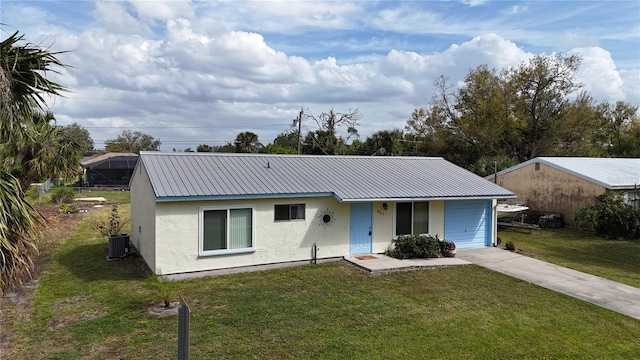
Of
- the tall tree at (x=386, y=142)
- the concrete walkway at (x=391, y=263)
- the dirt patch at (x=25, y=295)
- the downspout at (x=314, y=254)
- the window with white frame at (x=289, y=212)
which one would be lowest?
the dirt patch at (x=25, y=295)

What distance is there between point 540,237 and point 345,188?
11.5 m

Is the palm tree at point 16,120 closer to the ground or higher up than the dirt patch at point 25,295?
higher up

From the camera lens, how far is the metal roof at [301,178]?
13102mm

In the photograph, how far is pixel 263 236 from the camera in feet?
44.4

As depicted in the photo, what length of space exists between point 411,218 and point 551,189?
43.0 feet

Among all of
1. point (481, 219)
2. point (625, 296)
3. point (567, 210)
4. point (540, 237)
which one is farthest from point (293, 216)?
point (567, 210)

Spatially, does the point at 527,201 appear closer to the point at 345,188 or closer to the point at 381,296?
the point at 345,188

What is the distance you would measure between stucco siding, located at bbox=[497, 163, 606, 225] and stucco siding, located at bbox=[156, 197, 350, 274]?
15.2 m

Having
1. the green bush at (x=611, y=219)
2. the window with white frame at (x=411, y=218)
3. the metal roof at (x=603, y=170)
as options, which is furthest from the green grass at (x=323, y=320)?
the metal roof at (x=603, y=170)

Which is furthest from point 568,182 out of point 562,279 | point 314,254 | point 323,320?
point 323,320

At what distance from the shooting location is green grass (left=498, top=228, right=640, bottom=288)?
567 inches

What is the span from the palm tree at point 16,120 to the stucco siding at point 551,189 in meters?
24.2

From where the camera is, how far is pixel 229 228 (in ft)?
43.0

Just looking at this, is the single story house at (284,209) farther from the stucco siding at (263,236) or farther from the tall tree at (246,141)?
the tall tree at (246,141)
